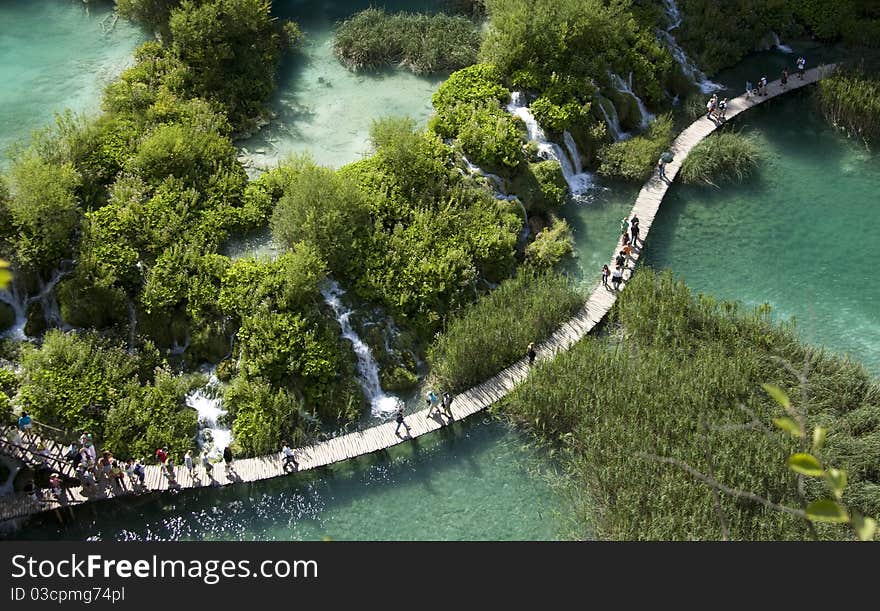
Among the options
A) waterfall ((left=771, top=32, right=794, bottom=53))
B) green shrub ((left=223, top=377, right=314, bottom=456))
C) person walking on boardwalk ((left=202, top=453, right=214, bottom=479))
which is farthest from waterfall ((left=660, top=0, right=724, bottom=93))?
person walking on boardwalk ((left=202, top=453, right=214, bottom=479))

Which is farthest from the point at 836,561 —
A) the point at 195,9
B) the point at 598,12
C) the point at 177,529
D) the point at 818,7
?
the point at 818,7

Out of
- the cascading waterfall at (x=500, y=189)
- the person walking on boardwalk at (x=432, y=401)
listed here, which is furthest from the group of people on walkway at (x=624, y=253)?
the person walking on boardwalk at (x=432, y=401)

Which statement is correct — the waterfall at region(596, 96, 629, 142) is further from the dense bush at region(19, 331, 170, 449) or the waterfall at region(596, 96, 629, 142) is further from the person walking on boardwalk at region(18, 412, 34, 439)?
the person walking on boardwalk at region(18, 412, 34, 439)

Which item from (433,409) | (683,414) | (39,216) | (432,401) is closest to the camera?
(683,414)

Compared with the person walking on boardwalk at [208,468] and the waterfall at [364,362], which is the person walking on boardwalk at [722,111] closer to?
the waterfall at [364,362]

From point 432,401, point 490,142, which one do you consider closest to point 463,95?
point 490,142

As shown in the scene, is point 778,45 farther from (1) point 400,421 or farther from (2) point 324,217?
(1) point 400,421
